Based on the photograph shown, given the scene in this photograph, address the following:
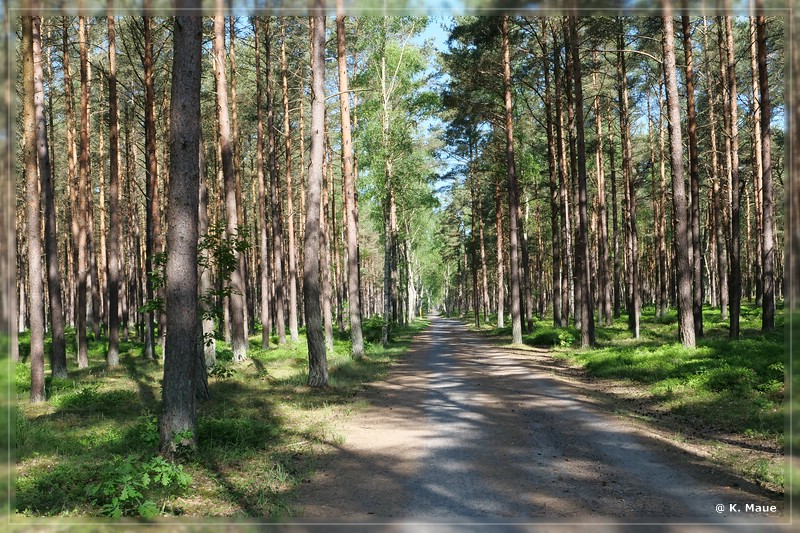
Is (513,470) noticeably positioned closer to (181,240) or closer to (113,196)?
(181,240)

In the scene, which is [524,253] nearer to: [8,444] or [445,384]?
[445,384]

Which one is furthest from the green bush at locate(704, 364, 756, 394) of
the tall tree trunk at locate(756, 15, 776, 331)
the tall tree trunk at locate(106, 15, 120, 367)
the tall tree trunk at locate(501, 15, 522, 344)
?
the tall tree trunk at locate(106, 15, 120, 367)

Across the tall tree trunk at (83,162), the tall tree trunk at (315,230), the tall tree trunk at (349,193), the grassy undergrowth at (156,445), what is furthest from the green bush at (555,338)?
the tall tree trunk at (83,162)

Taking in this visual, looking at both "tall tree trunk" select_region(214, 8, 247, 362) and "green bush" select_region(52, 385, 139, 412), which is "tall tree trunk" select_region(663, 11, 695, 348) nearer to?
"tall tree trunk" select_region(214, 8, 247, 362)

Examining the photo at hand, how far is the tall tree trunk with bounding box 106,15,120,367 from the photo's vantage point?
1698 centimetres

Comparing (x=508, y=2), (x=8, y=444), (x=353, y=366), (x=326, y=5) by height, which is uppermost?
(x=326, y=5)

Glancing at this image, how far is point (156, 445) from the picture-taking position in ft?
22.7

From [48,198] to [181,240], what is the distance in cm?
863

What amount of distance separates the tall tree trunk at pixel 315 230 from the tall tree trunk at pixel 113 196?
7.70 meters

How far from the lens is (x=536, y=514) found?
4340 millimetres

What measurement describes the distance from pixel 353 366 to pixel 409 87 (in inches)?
620

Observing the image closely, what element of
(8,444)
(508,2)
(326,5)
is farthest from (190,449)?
(508,2)

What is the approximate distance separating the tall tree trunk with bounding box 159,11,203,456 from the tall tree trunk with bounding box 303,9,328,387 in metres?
6.24

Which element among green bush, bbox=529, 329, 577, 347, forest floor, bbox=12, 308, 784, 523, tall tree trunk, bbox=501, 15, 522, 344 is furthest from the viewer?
tall tree trunk, bbox=501, 15, 522, 344
